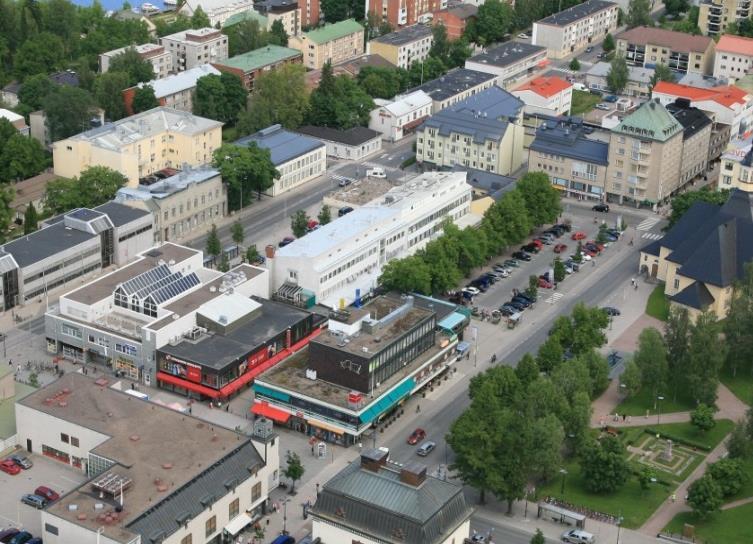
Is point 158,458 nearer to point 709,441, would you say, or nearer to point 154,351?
point 154,351

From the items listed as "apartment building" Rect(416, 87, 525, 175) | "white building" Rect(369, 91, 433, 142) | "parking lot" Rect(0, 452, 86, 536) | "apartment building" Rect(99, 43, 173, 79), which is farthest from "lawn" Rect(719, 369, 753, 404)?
"apartment building" Rect(99, 43, 173, 79)

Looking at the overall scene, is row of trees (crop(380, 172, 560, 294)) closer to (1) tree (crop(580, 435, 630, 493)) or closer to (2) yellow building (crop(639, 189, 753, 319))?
(2) yellow building (crop(639, 189, 753, 319))

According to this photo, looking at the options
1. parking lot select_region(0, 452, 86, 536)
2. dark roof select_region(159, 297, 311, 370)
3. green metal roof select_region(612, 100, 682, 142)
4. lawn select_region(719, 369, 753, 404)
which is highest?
green metal roof select_region(612, 100, 682, 142)

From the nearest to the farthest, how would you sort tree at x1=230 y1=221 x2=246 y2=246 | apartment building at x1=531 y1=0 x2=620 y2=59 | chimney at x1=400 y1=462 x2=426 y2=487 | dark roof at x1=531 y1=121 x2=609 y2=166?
chimney at x1=400 y1=462 x2=426 y2=487 < tree at x1=230 y1=221 x2=246 y2=246 < dark roof at x1=531 y1=121 x2=609 y2=166 < apartment building at x1=531 y1=0 x2=620 y2=59

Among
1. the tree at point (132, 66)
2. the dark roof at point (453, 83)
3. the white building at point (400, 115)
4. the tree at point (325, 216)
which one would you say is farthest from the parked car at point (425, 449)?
the tree at point (132, 66)

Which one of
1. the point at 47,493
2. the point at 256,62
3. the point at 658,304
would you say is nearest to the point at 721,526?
the point at 658,304

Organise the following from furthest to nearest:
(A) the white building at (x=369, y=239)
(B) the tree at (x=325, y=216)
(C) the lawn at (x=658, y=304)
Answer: (B) the tree at (x=325, y=216)
(C) the lawn at (x=658, y=304)
(A) the white building at (x=369, y=239)

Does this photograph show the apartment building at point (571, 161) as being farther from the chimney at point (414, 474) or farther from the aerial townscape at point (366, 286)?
the chimney at point (414, 474)
